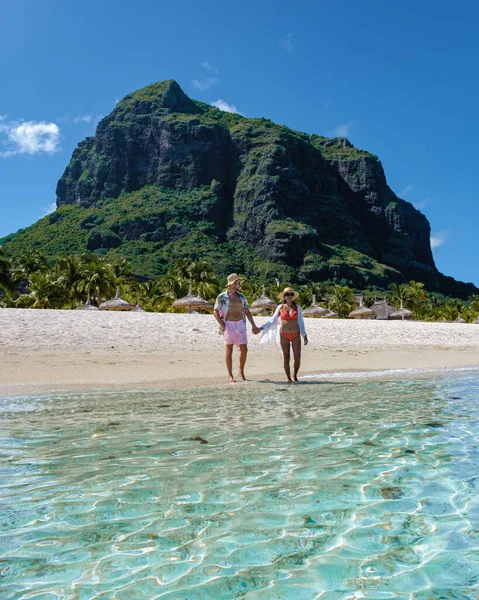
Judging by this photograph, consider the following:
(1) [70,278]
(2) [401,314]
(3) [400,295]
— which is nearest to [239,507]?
(1) [70,278]

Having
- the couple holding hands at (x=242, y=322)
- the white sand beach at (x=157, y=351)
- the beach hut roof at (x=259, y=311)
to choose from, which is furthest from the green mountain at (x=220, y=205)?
the couple holding hands at (x=242, y=322)

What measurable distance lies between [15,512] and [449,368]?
41.1ft

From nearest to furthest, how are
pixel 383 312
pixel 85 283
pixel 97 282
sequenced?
pixel 97 282 → pixel 85 283 → pixel 383 312

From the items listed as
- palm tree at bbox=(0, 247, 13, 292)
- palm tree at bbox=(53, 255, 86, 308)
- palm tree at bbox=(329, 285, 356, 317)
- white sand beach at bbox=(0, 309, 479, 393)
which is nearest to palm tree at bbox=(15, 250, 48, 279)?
palm tree at bbox=(0, 247, 13, 292)

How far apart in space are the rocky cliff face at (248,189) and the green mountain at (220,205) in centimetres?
35

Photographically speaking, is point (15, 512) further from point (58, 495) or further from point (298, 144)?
point (298, 144)

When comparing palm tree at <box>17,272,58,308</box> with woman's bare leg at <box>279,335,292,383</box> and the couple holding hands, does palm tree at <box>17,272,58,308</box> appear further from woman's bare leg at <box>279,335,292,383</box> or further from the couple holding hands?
woman's bare leg at <box>279,335,292,383</box>

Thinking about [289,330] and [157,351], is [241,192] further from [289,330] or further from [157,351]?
[289,330]

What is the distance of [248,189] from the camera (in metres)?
168

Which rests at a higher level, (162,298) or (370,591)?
(162,298)

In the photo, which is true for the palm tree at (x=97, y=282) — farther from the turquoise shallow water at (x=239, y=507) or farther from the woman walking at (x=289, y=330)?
the turquoise shallow water at (x=239, y=507)

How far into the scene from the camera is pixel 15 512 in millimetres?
3213

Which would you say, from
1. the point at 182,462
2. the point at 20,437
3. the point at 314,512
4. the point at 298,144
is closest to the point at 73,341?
the point at 20,437

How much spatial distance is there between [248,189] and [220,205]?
10.3 m
